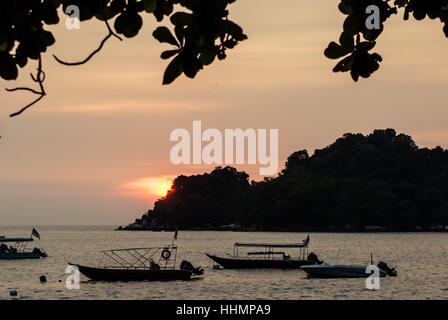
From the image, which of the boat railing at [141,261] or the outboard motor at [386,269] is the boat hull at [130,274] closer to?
the boat railing at [141,261]

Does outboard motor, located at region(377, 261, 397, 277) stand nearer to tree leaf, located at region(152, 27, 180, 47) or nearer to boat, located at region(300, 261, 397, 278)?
boat, located at region(300, 261, 397, 278)

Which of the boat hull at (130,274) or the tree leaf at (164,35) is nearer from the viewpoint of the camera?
the tree leaf at (164,35)

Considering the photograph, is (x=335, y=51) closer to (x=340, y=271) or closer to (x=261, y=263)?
(x=340, y=271)

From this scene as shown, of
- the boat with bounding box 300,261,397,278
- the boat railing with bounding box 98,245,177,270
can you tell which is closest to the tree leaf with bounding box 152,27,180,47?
the boat railing with bounding box 98,245,177,270

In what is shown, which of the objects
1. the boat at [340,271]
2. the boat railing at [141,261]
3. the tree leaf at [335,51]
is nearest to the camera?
the tree leaf at [335,51]

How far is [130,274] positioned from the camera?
194 ft

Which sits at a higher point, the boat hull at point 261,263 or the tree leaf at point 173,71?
the tree leaf at point 173,71

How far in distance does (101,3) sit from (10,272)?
252ft

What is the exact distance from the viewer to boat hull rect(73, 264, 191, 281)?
2286 inches

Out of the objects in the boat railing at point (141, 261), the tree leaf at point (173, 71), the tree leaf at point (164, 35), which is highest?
the tree leaf at point (164, 35)

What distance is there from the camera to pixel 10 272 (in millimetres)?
76938

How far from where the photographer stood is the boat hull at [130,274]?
58.1 meters

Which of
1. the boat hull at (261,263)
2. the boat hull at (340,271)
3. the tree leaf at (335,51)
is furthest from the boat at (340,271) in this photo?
the tree leaf at (335,51)
